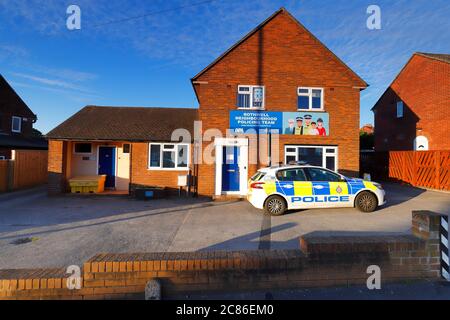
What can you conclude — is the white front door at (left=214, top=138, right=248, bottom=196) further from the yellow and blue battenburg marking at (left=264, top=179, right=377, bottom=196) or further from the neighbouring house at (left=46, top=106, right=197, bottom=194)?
the yellow and blue battenburg marking at (left=264, top=179, right=377, bottom=196)

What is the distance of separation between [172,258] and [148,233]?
300cm

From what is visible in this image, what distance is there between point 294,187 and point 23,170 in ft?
46.2

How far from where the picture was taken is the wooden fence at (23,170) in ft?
39.8

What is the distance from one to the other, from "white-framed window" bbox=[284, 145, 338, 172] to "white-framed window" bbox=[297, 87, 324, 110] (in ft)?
5.89

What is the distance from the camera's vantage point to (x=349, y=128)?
11.1 meters

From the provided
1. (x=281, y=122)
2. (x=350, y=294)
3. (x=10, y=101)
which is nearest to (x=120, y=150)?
(x=281, y=122)

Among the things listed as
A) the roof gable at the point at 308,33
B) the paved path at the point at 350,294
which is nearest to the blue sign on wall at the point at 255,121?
the roof gable at the point at 308,33

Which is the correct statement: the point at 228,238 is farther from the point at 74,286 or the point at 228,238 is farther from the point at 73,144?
the point at 73,144

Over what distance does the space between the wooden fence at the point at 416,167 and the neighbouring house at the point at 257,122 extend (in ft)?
18.3

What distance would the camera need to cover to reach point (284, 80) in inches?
434

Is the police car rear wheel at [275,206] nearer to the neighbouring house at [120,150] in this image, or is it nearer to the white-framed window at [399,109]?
the neighbouring house at [120,150]

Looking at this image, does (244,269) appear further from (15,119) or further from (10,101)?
(10,101)

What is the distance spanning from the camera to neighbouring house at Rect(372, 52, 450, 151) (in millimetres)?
18172

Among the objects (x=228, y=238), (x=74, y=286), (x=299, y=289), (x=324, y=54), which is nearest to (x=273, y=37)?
(x=324, y=54)
